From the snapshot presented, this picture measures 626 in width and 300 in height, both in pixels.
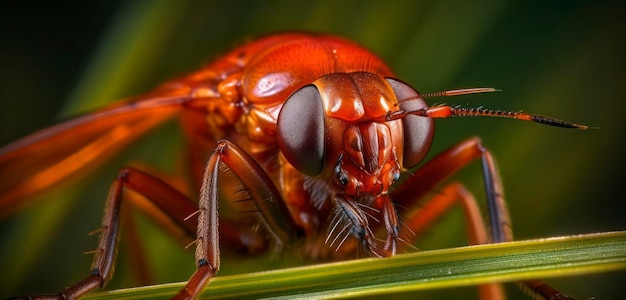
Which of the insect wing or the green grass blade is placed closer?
the green grass blade

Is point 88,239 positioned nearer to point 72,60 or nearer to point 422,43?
point 72,60

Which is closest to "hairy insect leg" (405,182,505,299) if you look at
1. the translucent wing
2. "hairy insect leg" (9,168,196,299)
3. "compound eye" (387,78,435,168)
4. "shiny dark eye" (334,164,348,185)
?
"compound eye" (387,78,435,168)

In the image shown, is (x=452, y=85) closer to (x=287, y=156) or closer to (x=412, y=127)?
(x=412, y=127)

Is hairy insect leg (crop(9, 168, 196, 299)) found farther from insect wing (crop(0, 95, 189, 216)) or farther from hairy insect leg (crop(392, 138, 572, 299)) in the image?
hairy insect leg (crop(392, 138, 572, 299))

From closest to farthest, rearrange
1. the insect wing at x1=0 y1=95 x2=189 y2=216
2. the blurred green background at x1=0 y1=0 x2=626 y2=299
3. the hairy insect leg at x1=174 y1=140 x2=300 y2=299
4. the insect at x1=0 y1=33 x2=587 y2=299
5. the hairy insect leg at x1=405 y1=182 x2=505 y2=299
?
the hairy insect leg at x1=174 y1=140 x2=300 y2=299 < the insect at x1=0 y1=33 x2=587 y2=299 < the insect wing at x1=0 y1=95 x2=189 y2=216 < the hairy insect leg at x1=405 y1=182 x2=505 y2=299 < the blurred green background at x1=0 y1=0 x2=626 y2=299

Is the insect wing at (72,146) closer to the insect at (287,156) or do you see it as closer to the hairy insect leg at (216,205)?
the insect at (287,156)

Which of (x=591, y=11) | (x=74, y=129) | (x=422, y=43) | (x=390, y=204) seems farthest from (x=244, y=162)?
(x=591, y=11)
